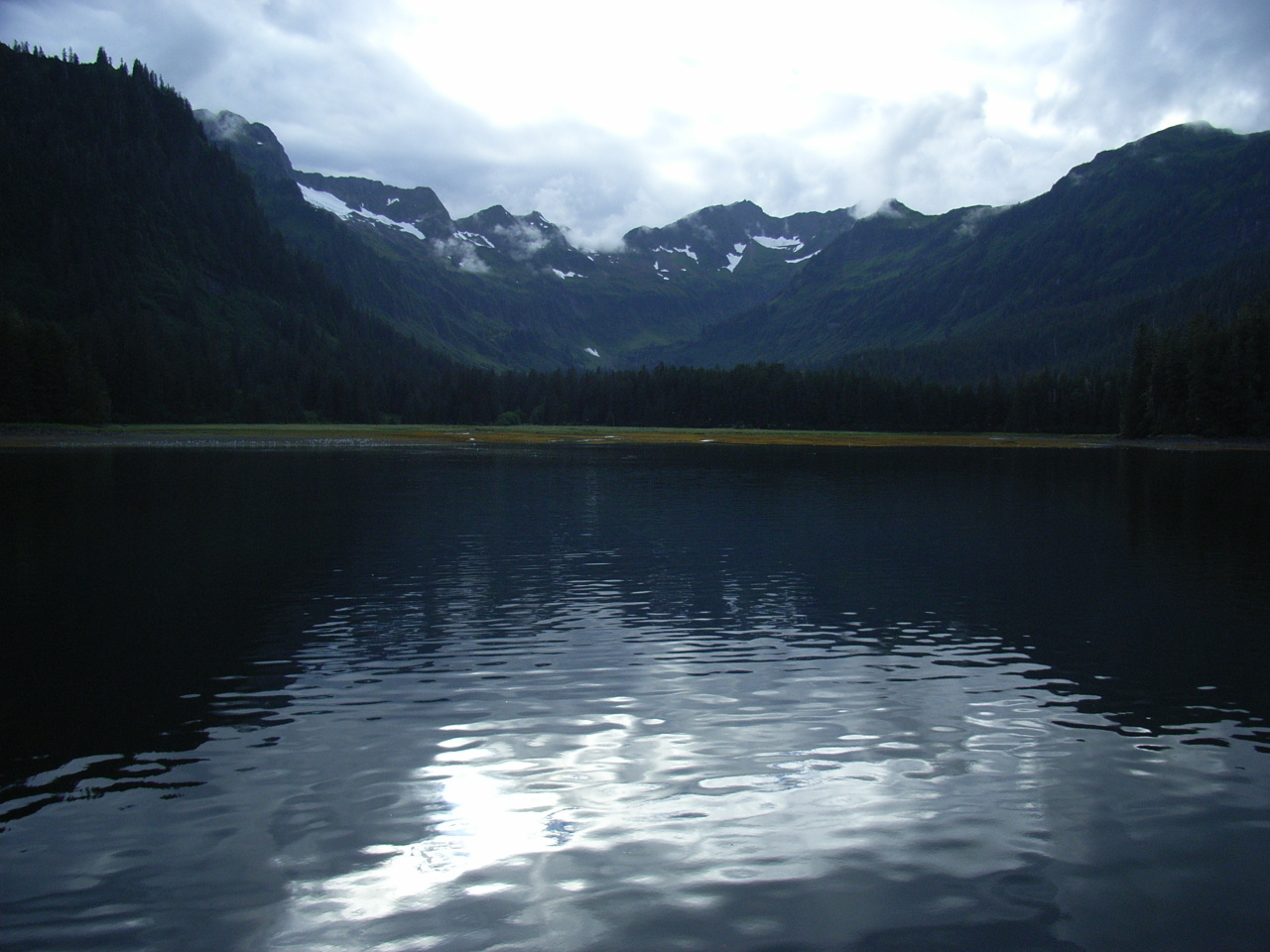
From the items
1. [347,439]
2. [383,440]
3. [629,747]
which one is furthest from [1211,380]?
[629,747]

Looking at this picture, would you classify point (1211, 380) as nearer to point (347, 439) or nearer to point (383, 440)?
point (383, 440)

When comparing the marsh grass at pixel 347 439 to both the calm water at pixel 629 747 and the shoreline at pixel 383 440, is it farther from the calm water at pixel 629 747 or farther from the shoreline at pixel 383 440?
the calm water at pixel 629 747

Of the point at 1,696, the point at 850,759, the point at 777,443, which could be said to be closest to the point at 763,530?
the point at 850,759

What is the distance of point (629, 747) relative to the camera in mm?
14047

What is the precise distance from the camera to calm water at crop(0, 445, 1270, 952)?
929 cm

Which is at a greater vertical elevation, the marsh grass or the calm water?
the marsh grass

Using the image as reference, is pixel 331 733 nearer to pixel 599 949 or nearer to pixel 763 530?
pixel 599 949

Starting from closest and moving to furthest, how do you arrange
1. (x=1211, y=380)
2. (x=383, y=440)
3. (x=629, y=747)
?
(x=629, y=747), (x=1211, y=380), (x=383, y=440)

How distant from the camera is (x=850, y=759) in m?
13.6

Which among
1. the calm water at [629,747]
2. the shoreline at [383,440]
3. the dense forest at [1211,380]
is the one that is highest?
the dense forest at [1211,380]

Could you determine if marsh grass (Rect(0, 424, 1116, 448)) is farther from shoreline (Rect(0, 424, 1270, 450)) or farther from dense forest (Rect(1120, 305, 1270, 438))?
dense forest (Rect(1120, 305, 1270, 438))

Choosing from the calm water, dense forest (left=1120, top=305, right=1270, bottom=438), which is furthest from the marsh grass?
the calm water

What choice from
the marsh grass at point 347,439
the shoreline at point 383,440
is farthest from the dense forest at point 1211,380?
the marsh grass at point 347,439

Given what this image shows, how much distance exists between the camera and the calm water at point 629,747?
929cm
